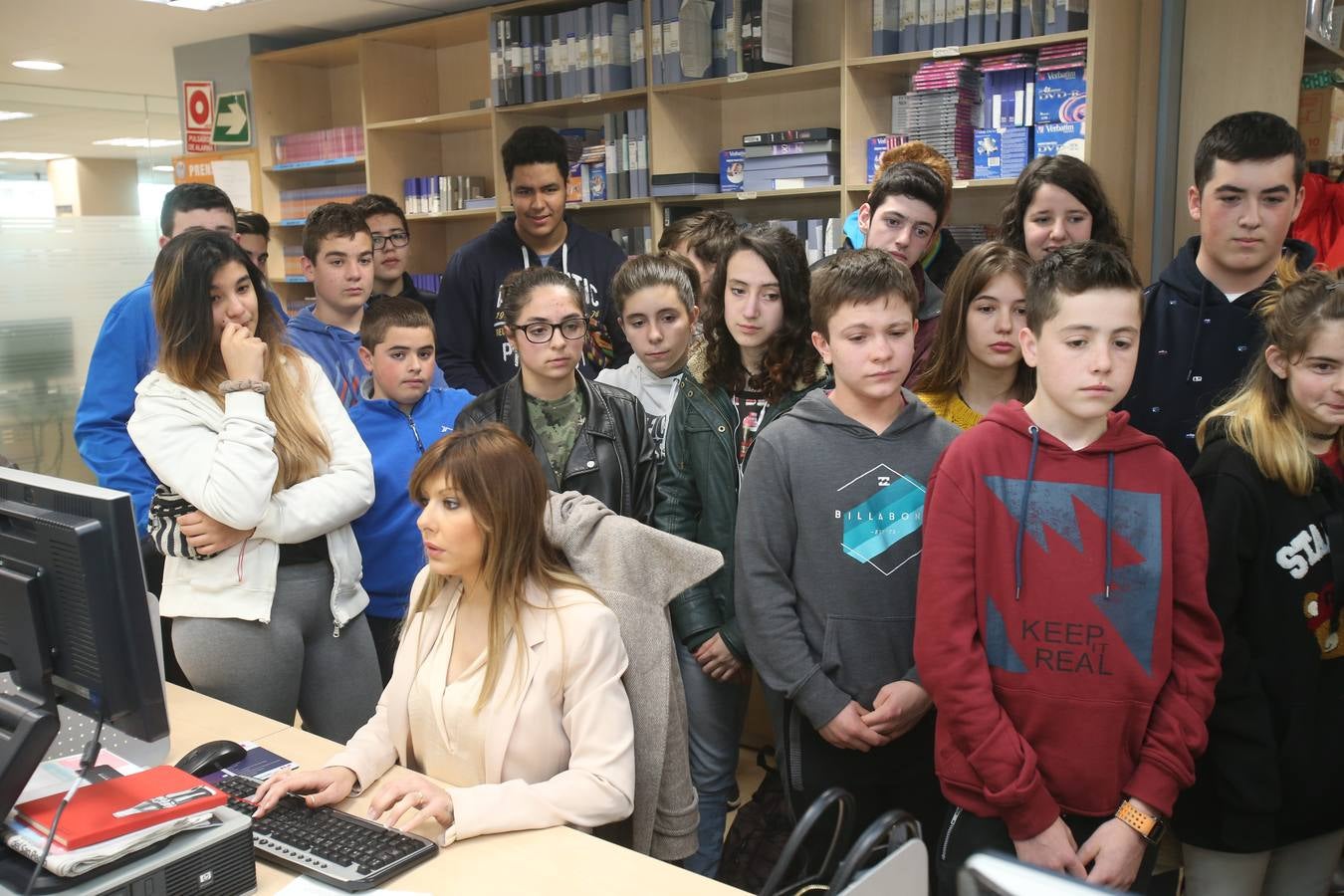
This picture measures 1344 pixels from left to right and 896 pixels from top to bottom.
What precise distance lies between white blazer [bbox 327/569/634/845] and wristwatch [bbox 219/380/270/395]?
73cm

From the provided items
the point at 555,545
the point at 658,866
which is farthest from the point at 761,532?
the point at 658,866

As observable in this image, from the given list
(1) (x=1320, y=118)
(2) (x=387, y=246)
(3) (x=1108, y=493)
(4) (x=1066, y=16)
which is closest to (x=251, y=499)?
(3) (x=1108, y=493)

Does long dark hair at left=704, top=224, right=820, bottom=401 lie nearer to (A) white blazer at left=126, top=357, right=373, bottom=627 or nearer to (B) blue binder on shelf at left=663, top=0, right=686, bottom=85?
(A) white blazer at left=126, top=357, right=373, bottom=627

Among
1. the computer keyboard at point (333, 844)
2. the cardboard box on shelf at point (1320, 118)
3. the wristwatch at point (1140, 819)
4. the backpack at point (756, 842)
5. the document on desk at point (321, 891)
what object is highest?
the cardboard box on shelf at point (1320, 118)

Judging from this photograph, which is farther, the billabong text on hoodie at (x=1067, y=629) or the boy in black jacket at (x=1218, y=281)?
the boy in black jacket at (x=1218, y=281)

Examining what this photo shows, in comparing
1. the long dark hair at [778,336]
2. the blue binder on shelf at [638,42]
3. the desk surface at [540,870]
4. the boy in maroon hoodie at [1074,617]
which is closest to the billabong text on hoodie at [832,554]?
the boy in maroon hoodie at [1074,617]

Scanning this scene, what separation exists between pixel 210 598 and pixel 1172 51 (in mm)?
3583

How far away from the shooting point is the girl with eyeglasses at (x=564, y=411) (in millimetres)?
2246

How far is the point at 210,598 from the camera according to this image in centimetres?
204

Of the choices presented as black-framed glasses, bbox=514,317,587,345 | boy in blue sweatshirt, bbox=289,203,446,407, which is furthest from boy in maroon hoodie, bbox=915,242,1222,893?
boy in blue sweatshirt, bbox=289,203,446,407

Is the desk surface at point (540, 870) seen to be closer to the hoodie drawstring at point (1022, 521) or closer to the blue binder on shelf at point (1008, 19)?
the hoodie drawstring at point (1022, 521)

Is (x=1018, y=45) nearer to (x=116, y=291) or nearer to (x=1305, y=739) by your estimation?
(x=1305, y=739)

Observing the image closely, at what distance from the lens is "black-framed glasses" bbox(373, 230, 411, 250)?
3.73 m

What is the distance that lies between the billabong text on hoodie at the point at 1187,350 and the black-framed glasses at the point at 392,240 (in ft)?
8.34
